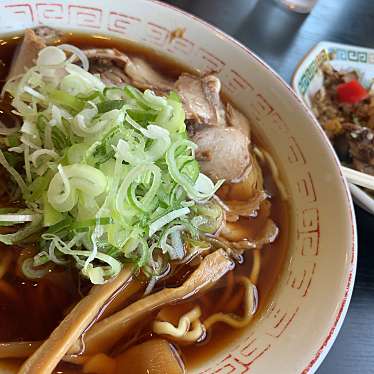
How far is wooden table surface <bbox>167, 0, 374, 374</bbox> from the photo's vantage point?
215 centimetres


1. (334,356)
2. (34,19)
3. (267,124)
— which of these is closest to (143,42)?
(34,19)

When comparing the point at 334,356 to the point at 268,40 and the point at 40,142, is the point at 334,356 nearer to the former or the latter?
the point at 40,142

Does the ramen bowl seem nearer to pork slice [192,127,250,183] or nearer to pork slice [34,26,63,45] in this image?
pork slice [34,26,63,45]

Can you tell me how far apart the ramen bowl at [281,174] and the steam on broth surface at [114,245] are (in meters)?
0.08

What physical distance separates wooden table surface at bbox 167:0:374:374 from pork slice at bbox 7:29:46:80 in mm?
1249

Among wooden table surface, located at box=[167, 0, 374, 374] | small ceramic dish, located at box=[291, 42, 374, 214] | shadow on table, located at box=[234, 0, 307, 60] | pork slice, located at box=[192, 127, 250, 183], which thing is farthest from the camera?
shadow on table, located at box=[234, 0, 307, 60]

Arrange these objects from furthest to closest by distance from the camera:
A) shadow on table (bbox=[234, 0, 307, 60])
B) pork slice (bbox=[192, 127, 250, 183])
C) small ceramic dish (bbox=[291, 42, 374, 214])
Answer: shadow on table (bbox=[234, 0, 307, 60])
small ceramic dish (bbox=[291, 42, 374, 214])
pork slice (bbox=[192, 127, 250, 183])

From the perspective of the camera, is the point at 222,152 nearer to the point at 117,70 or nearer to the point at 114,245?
the point at 117,70

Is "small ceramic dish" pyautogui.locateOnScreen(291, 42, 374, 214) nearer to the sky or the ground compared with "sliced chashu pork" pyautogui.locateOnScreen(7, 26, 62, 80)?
nearer to the sky

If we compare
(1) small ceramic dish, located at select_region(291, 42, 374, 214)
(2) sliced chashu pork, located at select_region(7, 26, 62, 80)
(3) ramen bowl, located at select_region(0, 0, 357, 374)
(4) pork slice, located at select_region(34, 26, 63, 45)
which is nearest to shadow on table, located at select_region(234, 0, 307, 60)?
(1) small ceramic dish, located at select_region(291, 42, 374, 214)

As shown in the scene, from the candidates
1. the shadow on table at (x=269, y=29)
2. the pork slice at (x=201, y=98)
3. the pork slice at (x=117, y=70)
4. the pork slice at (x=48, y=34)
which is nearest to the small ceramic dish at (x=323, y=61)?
the shadow on table at (x=269, y=29)

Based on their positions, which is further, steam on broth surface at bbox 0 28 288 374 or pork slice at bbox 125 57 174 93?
pork slice at bbox 125 57 174 93

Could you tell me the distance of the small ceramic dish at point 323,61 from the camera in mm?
2770

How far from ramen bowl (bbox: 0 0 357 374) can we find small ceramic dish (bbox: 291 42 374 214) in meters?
0.49
